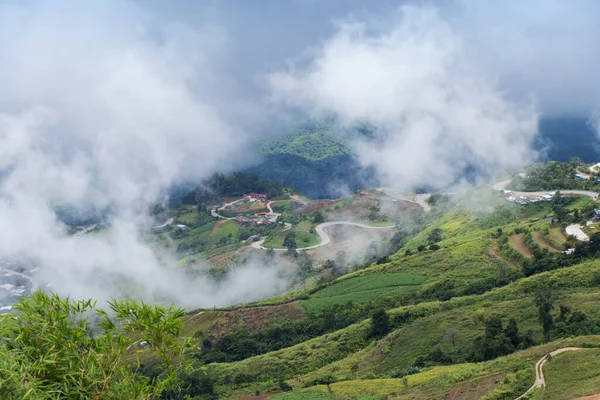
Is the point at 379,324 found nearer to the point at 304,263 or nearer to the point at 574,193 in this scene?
the point at 304,263

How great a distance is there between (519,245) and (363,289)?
1878cm

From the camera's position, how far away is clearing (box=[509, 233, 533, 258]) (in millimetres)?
54931

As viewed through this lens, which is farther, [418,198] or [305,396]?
[418,198]

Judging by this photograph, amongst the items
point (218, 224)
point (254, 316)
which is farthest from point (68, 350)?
point (218, 224)

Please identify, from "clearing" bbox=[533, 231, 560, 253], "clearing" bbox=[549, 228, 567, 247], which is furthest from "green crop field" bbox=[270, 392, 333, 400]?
"clearing" bbox=[549, 228, 567, 247]

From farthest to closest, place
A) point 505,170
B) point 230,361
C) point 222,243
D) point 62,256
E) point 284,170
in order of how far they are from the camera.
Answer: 1. point 284,170
2. point 505,170
3. point 222,243
4. point 62,256
5. point 230,361

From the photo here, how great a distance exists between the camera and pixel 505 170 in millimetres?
114750

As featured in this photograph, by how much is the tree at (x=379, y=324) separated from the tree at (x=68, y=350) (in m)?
34.6

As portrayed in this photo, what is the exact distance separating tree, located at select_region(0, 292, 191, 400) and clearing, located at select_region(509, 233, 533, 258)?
50.9 metres

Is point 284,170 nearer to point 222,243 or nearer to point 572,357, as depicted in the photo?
point 222,243

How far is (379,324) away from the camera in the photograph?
4444cm

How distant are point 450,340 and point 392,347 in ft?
15.3

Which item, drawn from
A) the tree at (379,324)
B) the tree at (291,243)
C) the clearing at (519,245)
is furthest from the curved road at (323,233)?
the tree at (379,324)

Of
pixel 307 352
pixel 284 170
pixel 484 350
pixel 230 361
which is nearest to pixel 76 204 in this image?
pixel 284 170
